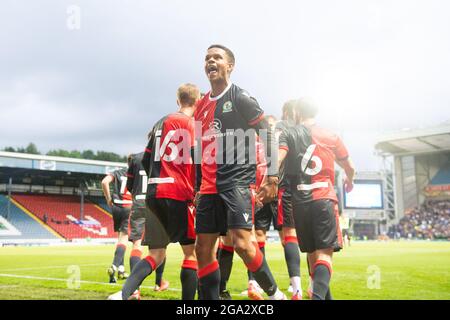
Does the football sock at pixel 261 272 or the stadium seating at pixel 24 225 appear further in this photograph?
the stadium seating at pixel 24 225

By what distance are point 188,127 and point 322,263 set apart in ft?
6.03

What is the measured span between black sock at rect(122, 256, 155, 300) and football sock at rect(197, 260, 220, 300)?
2.51ft

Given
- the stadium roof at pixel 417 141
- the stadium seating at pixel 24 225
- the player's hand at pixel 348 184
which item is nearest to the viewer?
the player's hand at pixel 348 184

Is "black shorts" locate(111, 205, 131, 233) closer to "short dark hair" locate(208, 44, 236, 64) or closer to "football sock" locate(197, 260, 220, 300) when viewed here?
"football sock" locate(197, 260, 220, 300)

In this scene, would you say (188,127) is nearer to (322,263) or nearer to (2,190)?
(322,263)

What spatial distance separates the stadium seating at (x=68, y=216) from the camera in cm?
4134

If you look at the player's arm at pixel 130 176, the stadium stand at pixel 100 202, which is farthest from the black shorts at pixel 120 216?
the stadium stand at pixel 100 202

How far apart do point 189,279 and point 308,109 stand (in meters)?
2.12

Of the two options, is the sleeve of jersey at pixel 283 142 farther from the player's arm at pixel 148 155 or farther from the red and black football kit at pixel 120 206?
the red and black football kit at pixel 120 206

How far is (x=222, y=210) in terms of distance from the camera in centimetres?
379

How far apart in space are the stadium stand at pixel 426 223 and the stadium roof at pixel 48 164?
107 feet

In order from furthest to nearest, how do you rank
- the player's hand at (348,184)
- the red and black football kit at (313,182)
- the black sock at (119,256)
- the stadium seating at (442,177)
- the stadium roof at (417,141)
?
the stadium seating at (442,177), the stadium roof at (417,141), the black sock at (119,256), the player's hand at (348,184), the red and black football kit at (313,182)

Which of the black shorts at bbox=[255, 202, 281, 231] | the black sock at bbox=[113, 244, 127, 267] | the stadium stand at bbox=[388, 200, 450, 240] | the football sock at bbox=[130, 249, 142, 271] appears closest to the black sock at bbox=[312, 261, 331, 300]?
the black shorts at bbox=[255, 202, 281, 231]
